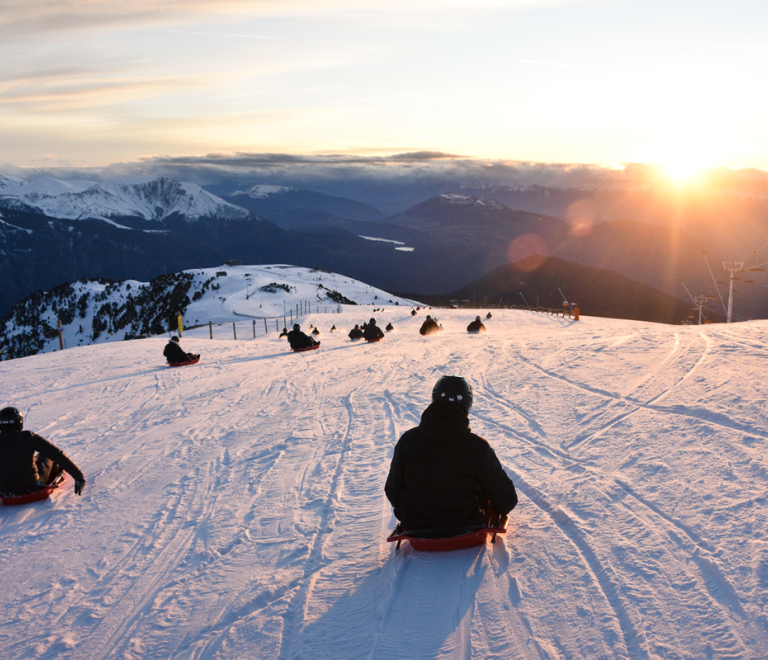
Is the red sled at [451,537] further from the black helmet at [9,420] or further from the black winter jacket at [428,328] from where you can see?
the black winter jacket at [428,328]

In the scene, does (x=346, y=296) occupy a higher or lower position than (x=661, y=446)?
lower

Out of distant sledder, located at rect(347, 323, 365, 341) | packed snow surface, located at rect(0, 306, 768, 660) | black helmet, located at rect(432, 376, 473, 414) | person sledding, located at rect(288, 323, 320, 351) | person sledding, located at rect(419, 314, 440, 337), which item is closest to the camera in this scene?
packed snow surface, located at rect(0, 306, 768, 660)

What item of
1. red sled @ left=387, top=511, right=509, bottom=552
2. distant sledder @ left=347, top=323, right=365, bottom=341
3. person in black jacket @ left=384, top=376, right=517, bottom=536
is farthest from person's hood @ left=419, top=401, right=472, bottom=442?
distant sledder @ left=347, top=323, right=365, bottom=341

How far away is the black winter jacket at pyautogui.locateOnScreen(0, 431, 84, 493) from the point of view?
6016mm

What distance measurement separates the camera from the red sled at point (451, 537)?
4414 mm

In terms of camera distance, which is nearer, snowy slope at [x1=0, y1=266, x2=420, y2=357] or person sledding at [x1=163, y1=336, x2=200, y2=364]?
person sledding at [x1=163, y1=336, x2=200, y2=364]

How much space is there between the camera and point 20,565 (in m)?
4.93

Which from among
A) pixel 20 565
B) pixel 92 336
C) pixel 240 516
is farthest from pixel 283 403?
pixel 92 336

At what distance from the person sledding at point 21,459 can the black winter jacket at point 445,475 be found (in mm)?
4267

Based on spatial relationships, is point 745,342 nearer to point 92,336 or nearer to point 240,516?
point 240,516

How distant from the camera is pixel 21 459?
613 centimetres

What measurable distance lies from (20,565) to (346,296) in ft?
332

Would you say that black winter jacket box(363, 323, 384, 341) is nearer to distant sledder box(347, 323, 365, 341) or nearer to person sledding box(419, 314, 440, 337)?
distant sledder box(347, 323, 365, 341)

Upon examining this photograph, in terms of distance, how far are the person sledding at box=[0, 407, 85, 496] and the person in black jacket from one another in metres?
4.27
